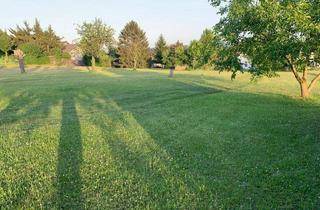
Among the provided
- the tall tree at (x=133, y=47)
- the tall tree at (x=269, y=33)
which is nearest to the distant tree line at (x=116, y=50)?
the tall tree at (x=133, y=47)

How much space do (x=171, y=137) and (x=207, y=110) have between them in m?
6.73

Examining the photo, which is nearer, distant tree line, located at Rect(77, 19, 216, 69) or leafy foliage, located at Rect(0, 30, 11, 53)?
distant tree line, located at Rect(77, 19, 216, 69)

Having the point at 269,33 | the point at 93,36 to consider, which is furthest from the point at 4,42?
the point at 269,33

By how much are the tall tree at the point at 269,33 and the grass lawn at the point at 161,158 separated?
9.95ft

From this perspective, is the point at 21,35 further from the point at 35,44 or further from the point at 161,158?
the point at 161,158

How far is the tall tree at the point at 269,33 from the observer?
13.3 meters

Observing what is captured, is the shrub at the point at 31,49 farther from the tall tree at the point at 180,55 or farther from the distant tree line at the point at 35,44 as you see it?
the tall tree at the point at 180,55

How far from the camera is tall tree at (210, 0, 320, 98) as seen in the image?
13.3 meters

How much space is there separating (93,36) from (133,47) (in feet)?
54.6

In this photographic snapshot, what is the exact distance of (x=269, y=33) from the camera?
1731 cm

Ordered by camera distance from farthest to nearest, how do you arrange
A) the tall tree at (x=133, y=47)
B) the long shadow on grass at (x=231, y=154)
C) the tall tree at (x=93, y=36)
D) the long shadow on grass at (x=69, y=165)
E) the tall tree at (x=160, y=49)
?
the tall tree at (x=160, y=49) < the tall tree at (x=133, y=47) < the tall tree at (x=93, y=36) < the long shadow on grass at (x=231, y=154) < the long shadow on grass at (x=69, y=165)

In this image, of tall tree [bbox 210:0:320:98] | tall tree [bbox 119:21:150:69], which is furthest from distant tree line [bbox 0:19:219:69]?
tall tree [bbox 210:0:320:98]

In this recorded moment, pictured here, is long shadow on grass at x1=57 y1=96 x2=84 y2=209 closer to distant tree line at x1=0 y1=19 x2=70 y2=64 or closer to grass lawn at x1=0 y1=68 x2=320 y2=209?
grass lawn at x1=0 y1=68 x2=320 y2=209

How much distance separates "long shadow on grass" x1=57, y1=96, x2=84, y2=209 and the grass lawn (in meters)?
0.02
